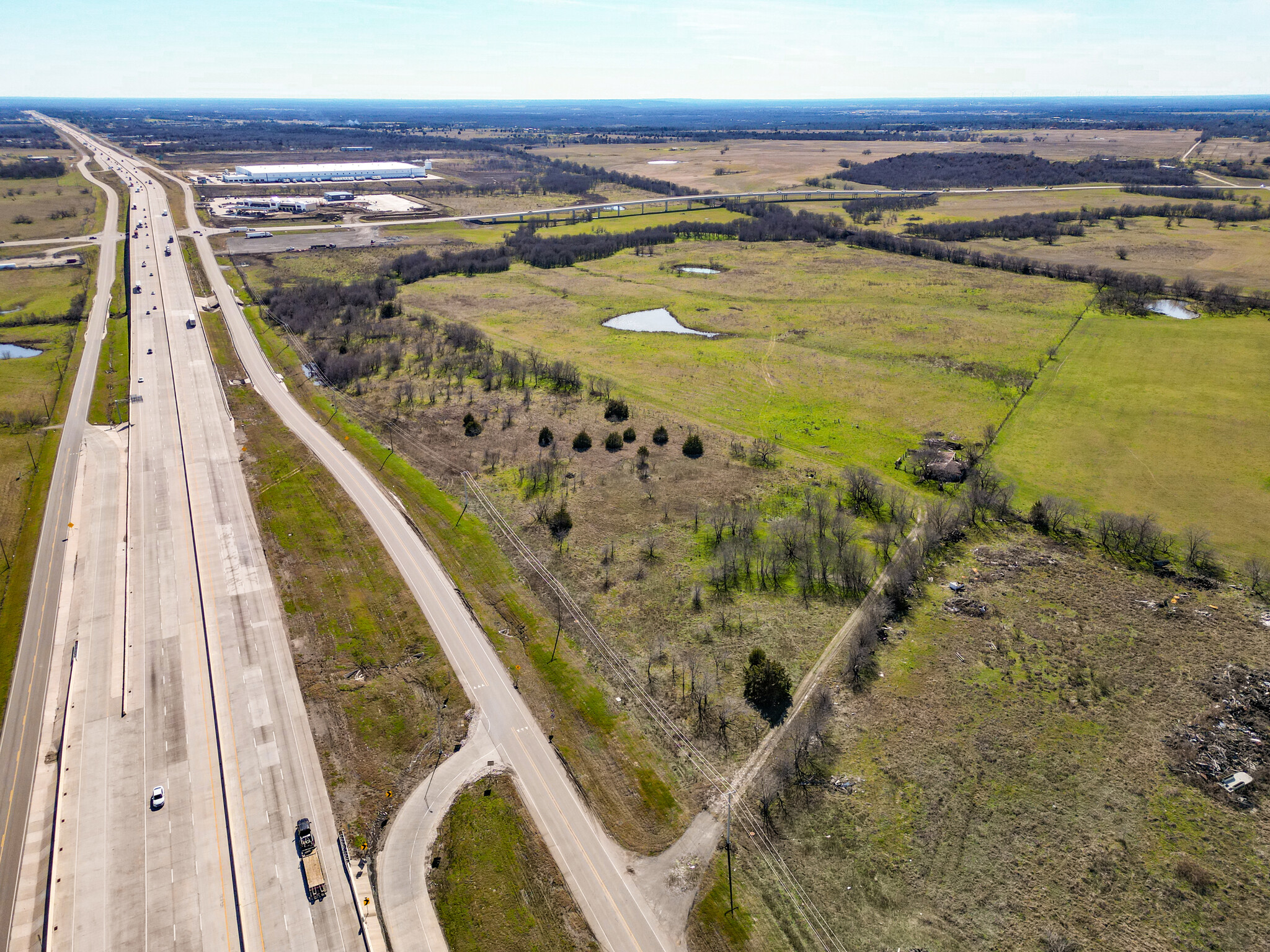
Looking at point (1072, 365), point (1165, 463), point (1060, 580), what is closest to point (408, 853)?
point (1060, 580)

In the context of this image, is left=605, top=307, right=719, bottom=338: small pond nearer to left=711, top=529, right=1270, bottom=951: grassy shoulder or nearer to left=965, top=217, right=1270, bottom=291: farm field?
left=711, top=529, right=1270, bottom=951: grassy shoulder

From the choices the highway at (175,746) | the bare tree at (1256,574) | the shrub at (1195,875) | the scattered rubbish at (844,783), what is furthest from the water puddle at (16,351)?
the bare tree at (1256,574)

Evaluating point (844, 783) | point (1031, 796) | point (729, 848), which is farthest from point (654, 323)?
point (729, 848)

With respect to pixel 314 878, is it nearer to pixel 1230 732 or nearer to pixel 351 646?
pixel 351 646

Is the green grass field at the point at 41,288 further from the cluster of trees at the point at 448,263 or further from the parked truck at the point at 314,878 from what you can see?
the parked truck at the point at 314,878

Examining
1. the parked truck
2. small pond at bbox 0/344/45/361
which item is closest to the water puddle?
small pond at bbox 0/344/45/361

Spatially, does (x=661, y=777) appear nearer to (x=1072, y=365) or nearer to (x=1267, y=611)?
(x=1267, y=611)
